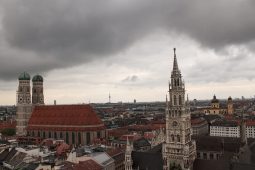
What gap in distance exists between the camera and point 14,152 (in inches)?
4082

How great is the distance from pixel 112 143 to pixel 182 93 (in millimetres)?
68385

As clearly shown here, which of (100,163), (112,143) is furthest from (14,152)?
(112,143)

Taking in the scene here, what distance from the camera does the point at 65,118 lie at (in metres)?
146

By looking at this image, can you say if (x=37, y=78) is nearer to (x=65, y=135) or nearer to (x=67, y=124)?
(x=67, y=124)

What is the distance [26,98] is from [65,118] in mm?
31962

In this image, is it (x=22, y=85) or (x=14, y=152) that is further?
(x=22, y=85)

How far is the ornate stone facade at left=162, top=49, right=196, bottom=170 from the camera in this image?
71.1 meters

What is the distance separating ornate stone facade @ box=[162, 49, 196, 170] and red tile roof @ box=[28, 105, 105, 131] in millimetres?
69116

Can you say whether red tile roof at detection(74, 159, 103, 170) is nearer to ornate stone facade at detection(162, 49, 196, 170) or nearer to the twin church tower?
ornate stone facade at detection(162, 49, 196, 170)

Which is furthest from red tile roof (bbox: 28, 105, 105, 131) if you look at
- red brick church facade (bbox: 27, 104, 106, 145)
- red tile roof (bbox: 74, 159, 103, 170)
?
red tile roof (bbox: 74, 159, 103, 170)

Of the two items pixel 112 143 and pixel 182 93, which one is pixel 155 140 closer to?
pixel 112 143

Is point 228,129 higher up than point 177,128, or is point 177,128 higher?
point 177,128

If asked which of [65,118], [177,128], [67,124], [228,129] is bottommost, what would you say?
[228,129]

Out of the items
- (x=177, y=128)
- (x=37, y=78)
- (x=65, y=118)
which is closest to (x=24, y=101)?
(x=37, y=78)
